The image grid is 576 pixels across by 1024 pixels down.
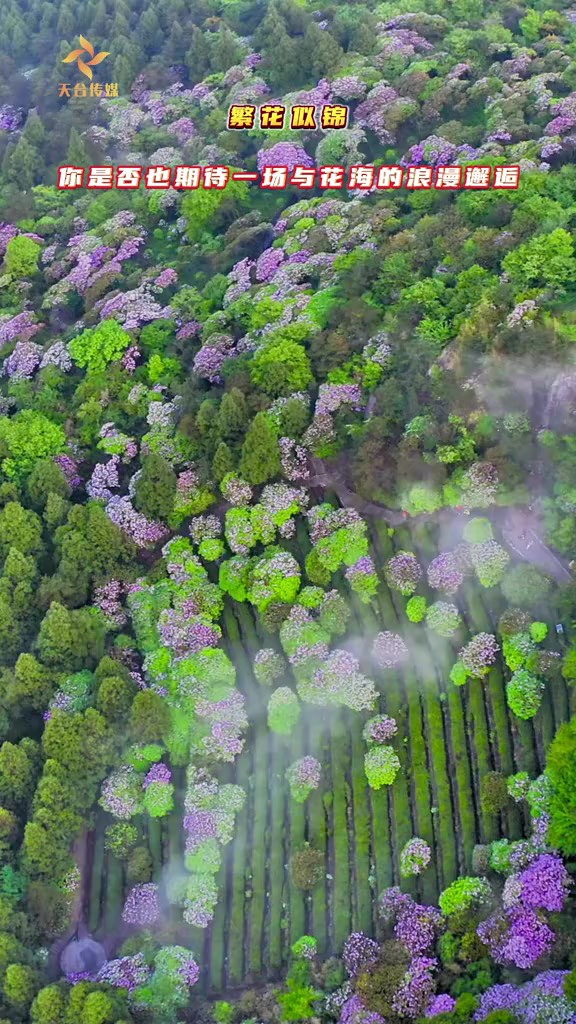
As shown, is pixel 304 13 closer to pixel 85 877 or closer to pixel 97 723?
pixel 97 723

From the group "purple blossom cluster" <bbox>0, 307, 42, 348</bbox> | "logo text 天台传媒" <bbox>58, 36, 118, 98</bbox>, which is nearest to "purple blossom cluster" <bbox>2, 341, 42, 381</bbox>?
"purple blossom cluster" <bbox>0, 307, 42, 348</bbox>

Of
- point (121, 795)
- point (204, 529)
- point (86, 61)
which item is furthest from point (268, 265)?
point (86, 61)

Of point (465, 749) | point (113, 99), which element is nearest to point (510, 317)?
point (465, 749)

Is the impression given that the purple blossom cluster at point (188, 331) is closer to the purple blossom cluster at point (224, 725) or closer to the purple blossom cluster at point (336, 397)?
the purple blossom cluster at point (336, 397)

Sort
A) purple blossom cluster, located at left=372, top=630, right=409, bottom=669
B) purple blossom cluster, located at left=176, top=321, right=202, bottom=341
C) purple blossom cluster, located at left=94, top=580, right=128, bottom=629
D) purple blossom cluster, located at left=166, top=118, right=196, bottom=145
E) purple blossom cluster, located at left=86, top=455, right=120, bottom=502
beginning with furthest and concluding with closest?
purple blossom cluster, located at left=166, top=118, right=196, bottom=145, purple blossom cluster, located at left=176, top=321, right=202, bottom=341, purple blossom cluster, located at left=86, top=455, right=120, bottom=502, purple blossom cluster, located at left=94, top=580, right=128, bottom=629, purple blossom cluster, located at left=372, top=630, right=409, bottom=669

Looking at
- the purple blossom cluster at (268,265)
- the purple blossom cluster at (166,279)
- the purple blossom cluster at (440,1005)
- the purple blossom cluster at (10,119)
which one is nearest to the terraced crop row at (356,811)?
the purple blossom cluster at (440,1005)

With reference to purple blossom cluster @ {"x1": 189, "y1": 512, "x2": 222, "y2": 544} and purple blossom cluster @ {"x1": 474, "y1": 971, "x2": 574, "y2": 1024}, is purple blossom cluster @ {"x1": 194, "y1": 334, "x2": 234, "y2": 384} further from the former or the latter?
purple blossom cluster @ {"x1": 474, "y1": 971, "x2": 574, "y2": 1024}
